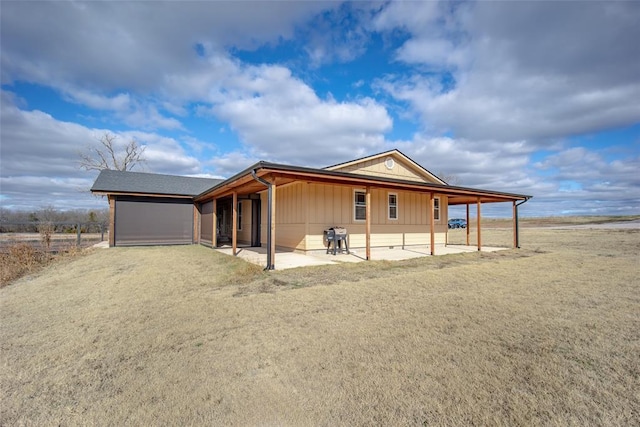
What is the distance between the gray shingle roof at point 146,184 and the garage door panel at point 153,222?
597 mm

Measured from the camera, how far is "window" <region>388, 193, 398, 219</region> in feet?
42.0

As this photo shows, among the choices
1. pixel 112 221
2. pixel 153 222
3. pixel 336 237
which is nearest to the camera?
pixel 336 237

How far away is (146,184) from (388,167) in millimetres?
12476

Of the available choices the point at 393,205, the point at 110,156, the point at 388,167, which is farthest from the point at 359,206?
the point at 110,156

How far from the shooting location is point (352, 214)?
11.6 m

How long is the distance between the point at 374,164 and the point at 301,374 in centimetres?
1164

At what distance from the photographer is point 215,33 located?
374 inches

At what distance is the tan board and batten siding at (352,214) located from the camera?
10.7 meters

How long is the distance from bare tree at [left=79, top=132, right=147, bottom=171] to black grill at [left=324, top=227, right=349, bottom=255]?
26.1 metres

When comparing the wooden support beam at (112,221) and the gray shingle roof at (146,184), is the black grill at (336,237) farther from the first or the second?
the wooden support beam at (112,221)

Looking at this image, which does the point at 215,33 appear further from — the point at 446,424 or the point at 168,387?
the point at 446,424

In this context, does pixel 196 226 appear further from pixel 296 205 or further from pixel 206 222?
pixel 296 205

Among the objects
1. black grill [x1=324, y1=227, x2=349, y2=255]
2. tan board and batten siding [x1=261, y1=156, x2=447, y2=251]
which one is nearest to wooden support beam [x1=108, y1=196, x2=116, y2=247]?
tan board and batten siding [x1=261, y1=156, x2=447, y2=251]

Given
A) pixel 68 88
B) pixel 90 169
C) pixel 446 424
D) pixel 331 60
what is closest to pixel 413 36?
pixel 331 60
